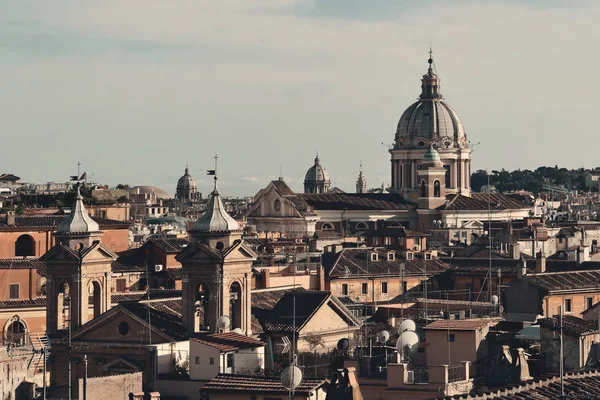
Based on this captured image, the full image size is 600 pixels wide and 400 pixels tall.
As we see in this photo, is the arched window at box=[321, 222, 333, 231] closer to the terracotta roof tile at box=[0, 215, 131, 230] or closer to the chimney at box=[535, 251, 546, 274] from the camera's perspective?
the chimney at box=[535, 251, 546, 274]

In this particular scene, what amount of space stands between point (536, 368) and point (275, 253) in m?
52.3

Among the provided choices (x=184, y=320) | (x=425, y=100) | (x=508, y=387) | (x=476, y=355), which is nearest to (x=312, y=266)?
(x=184, y=320)

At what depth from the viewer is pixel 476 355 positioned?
5156 cm

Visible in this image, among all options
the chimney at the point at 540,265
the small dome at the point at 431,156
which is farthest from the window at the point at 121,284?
the small dome at the point at 431,156

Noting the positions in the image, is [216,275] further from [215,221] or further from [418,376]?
[418,376]

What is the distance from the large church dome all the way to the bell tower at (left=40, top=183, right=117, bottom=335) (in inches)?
3567

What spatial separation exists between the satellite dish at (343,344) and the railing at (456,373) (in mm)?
9334

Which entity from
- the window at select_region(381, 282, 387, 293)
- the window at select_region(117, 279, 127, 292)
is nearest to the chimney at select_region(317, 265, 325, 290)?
the window at select_region(381, 282, 387, 293)

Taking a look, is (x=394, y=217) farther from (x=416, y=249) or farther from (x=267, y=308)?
(x=267, y=308)

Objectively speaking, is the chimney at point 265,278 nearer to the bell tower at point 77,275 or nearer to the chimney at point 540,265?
the chimney at point 540,265

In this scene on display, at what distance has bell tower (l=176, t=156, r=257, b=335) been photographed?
59.5m

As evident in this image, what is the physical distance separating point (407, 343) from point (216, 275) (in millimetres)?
9593

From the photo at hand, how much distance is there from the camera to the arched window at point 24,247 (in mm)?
82750

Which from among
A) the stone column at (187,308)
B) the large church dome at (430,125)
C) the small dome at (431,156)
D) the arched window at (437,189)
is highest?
the large church dome at (430,125)
